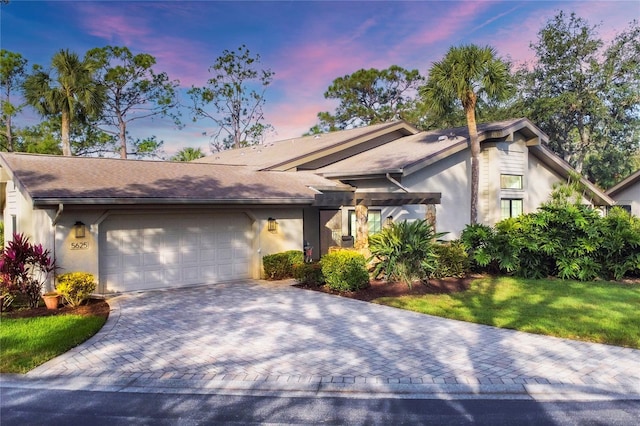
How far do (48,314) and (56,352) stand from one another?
9.93 ft

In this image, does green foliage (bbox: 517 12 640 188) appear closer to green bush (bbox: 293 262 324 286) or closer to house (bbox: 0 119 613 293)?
house (bbox: 0 119 613 293)

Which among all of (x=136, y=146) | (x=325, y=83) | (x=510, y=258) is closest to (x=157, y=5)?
(x=510, y=258)

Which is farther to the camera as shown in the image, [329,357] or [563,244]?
[563,244]

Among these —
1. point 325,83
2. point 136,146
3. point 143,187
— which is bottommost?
point 143,187

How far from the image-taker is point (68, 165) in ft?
42.9

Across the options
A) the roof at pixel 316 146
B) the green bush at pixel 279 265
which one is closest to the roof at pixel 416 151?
the roof at pixel 316 146

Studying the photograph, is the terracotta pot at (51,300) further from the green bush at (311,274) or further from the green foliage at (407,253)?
the green foliage at (407,253)

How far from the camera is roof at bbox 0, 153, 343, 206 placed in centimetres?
1090

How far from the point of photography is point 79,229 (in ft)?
36.5

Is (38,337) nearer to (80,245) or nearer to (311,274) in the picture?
(80,245)

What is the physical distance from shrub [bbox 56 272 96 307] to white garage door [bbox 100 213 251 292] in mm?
1080

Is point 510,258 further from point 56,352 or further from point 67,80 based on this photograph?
point 67,80

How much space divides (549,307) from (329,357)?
229 inches

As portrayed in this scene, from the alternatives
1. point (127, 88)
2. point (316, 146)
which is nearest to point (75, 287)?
point (316, 146)
